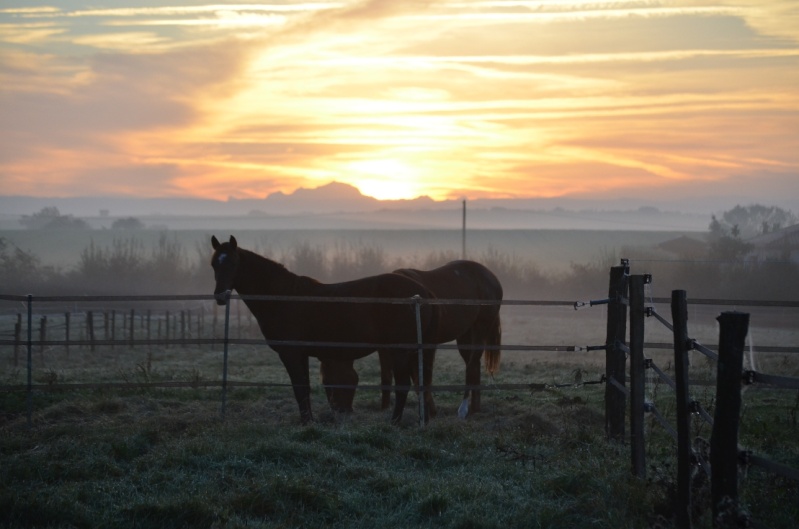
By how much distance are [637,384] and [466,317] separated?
5375 mm

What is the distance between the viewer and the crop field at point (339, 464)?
545 centimetres

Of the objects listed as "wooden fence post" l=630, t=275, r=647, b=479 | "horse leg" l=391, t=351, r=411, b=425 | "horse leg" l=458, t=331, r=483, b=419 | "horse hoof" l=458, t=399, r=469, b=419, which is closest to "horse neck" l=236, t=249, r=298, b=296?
"horse leg" l=391, t=351, r=411, b=425

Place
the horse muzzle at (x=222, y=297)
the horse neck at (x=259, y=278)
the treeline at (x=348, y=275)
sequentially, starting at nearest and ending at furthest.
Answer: the horse muzzle at (x=222, y=297) → the horse neck at (x=259, y=278) → the treeline at (x=348, y=275)

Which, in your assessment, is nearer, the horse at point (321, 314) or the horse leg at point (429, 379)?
the horse at point (321, 314)

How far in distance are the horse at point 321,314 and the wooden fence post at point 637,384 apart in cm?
363

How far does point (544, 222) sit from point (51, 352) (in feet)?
606

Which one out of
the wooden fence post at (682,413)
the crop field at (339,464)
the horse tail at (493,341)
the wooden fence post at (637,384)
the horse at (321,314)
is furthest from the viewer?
the horse tail at (493,341)

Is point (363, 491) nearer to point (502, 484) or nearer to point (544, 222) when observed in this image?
point (502, 484)

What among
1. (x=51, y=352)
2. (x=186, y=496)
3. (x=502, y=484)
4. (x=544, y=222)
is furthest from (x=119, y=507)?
(x=544, y=222)

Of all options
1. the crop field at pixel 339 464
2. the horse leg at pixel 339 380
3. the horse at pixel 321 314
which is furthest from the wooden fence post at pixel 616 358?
the horse leg at pixel 339 380

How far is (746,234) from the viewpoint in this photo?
7675cm

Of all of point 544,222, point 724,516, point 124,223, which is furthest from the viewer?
point 544,222

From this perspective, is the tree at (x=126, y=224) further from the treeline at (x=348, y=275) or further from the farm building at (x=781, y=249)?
the farm building at (x=781, y=249)

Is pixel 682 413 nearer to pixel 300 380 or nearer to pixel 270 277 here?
pixel 300 380
